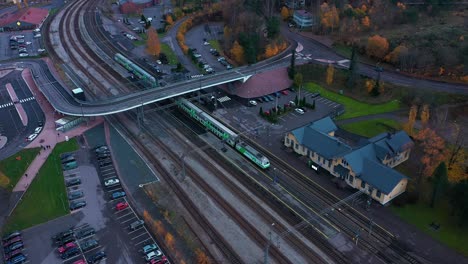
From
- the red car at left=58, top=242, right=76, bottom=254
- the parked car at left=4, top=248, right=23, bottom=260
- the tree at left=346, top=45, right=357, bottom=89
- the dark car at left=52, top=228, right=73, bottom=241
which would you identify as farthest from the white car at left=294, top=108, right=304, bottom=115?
the parked car at left=4, top=248, right=23, bottom=260

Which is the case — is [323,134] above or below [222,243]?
above

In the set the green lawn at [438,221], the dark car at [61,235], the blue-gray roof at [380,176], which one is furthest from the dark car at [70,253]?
the green lawn at [438,221]

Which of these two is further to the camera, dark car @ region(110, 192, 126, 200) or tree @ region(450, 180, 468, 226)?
dark car @ region(110, 192, 126, 200)

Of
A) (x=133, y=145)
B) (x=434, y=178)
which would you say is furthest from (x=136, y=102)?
(x=434, y=178)

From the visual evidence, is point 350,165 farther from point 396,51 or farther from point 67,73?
point 67,73

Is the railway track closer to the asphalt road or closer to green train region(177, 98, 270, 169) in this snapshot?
green train region(177, 98, 270, 169)

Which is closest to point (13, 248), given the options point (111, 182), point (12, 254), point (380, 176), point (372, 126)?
point (12, 254)

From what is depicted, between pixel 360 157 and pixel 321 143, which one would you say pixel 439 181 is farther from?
pixel 321 143
